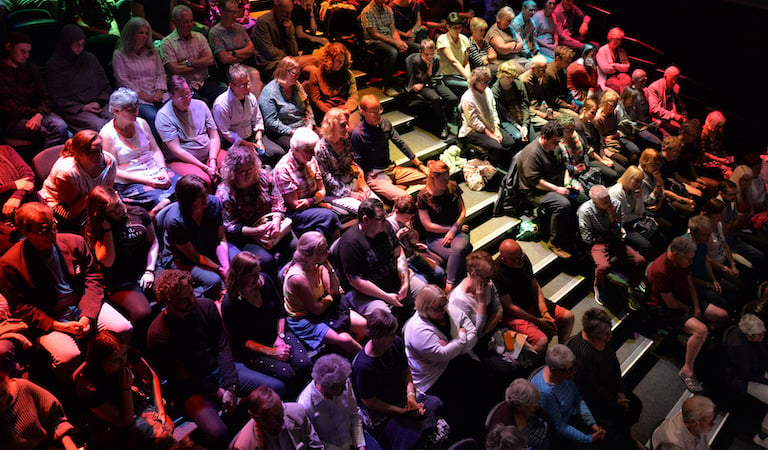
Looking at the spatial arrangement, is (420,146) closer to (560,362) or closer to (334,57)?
(334,57)

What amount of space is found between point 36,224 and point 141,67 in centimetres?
206

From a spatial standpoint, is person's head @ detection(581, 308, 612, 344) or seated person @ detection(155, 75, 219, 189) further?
seated person @ detection(155, 75, 219, 189)

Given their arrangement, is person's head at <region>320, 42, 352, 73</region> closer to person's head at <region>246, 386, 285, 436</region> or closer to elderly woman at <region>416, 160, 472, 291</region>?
elderly woman at <region>416, 160, 472, 291</region>

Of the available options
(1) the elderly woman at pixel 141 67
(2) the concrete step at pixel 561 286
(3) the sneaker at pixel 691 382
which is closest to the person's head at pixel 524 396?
(2) the concrete step at pixel 561 286

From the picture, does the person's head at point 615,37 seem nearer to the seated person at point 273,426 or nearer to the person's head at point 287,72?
the person's head at point 287,72

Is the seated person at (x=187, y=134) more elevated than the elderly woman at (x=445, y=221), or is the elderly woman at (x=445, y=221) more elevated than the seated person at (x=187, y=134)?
the seated person at (x=187, y=134)

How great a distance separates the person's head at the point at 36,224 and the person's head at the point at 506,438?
114 inches

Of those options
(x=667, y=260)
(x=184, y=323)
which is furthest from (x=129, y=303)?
(x=667, y=260)

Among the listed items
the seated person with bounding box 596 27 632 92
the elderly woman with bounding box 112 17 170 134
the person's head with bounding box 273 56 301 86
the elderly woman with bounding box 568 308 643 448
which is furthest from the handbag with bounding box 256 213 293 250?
the seated person with bounding box 596 27 632 92

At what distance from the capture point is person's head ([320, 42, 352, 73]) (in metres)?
5.30

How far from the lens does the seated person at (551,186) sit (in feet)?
18.4

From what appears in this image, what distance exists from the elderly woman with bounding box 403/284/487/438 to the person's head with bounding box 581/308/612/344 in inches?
36.0

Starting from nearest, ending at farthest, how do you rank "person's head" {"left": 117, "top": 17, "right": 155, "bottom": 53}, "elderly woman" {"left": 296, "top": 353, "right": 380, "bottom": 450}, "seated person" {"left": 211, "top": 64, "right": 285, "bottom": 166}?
"elderly woman" {"left": 296, "top": 353, "right": 380, "bottom": 450} < "person's head" {"left": 117, "top": 17, "right": 155, "bottom": 53} < "seated person" {"left": 211, "top": 64, "right": 285, "bottom": 166}

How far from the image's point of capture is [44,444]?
115 inches
